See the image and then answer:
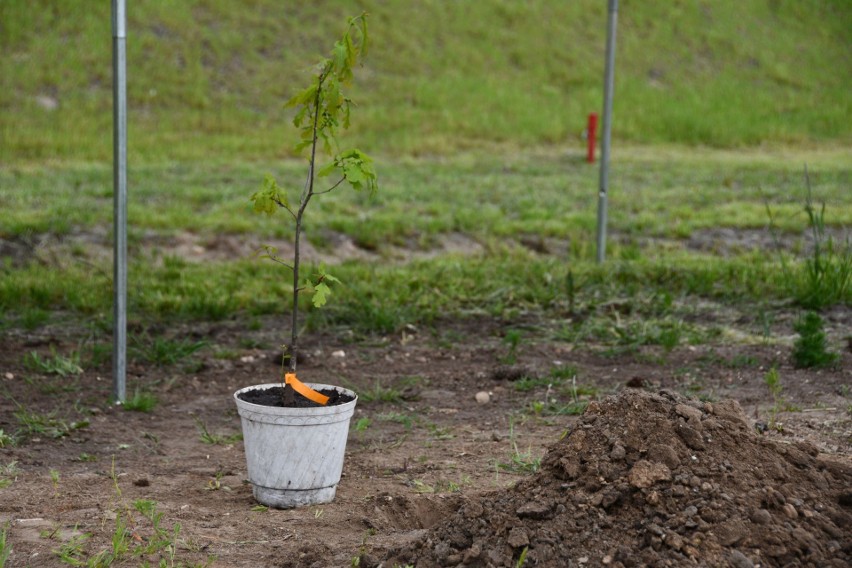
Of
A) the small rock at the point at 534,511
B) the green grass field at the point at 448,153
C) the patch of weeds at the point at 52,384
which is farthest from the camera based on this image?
the green grass field at the point at 448,153

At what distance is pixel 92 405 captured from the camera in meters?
4.62

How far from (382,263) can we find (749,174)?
7.61m

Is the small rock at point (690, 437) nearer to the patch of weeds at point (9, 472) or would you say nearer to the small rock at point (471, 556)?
the small rock at point (471, 556)

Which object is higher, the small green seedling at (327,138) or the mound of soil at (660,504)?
the small green seedling at (327,138)

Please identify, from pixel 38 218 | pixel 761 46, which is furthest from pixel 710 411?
pixel 761 46

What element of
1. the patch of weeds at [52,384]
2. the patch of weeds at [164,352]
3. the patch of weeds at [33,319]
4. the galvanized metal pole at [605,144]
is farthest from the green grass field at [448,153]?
the patch of weeds at [52,384]

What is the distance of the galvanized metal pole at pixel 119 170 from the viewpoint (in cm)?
438

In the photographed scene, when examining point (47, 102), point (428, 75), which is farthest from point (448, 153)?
point (47, 102)

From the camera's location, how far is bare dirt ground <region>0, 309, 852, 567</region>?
2.65 metres

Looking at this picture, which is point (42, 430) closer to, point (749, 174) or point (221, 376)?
point (221, 376)

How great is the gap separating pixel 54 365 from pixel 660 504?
3.49 meters

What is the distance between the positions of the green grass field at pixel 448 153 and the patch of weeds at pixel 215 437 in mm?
1782

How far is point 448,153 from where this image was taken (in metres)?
15.2

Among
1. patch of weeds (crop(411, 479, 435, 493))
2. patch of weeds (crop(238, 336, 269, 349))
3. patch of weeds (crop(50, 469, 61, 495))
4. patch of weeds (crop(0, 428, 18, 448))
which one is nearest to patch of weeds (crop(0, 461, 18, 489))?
patch of weeds (crop(50, 469, 61, 495))
